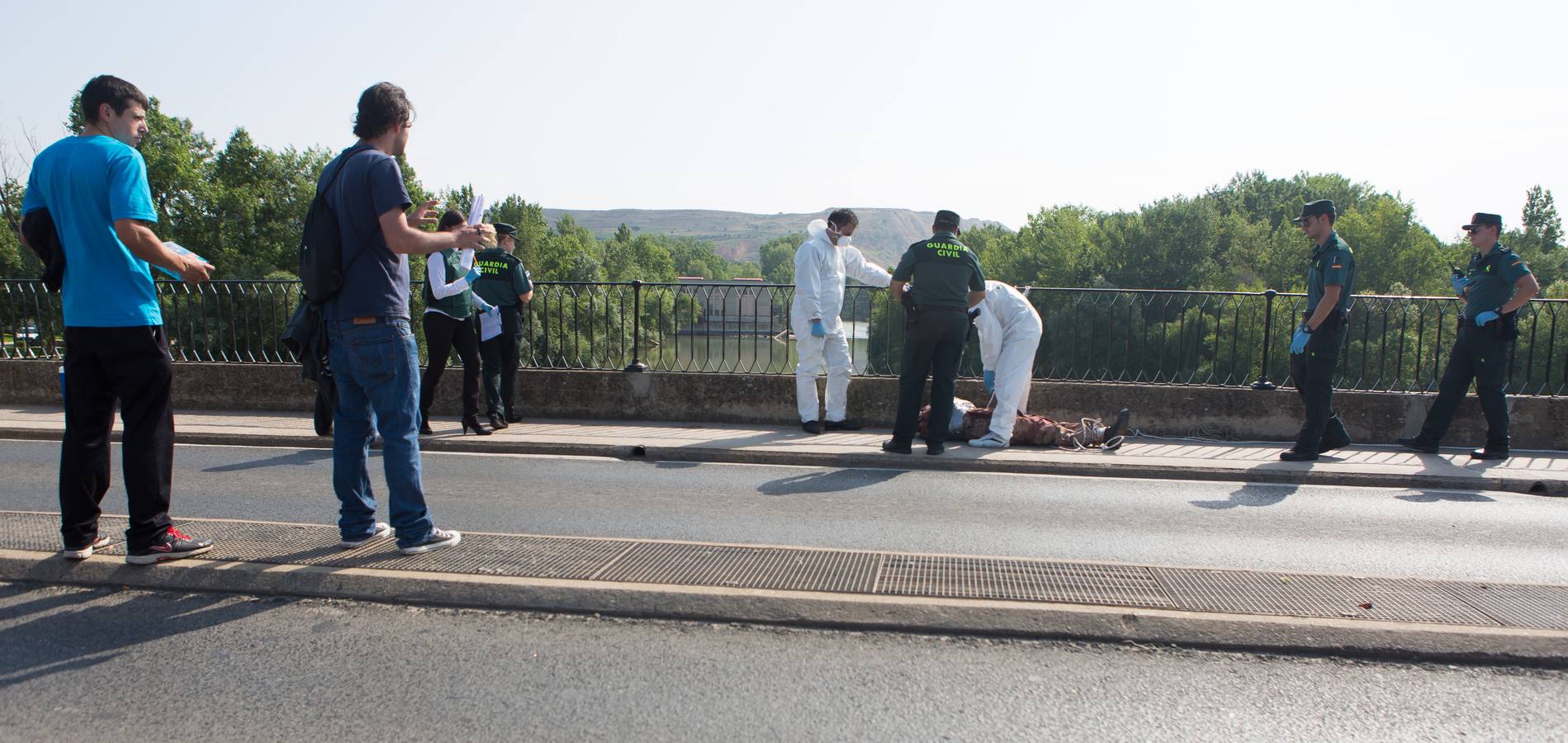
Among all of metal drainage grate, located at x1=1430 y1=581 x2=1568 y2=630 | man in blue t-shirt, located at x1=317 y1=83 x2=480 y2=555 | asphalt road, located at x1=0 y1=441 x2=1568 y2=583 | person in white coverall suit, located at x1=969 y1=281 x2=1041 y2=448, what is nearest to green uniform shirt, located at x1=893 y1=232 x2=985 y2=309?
person in white coverall suit, located at x1=969 y1=281 x2=1041 y2=448

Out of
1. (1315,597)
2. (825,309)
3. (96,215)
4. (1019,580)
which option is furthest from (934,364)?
(96,215)

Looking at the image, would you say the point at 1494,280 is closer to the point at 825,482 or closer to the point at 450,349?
the point at 825,482

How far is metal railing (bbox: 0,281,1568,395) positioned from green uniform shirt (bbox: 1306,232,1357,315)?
1.67m

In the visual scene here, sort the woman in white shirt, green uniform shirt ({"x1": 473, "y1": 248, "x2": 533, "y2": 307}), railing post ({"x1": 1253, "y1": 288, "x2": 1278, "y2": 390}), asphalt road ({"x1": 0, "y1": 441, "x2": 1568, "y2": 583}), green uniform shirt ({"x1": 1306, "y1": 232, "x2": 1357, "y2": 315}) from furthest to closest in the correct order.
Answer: railing post ({"x1": 1253, "y1": 288, "x2": 1278, "y2": 390}), green uniform shirt ({"x1": 473, "y1": 248, "x2": 533, "y2": 307}), the woman in white shirt, green uniform shirt ({"x1": 1306, "y1": 232, "x2": 1357, "y2": 315}), asphalt road ({"x1": 0, "y1": 441, "x2": 1568, "y2": 583})

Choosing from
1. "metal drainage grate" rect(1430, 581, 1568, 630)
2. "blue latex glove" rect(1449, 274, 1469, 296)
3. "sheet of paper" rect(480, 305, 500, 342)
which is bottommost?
"metal drainage grate" rect(1430, 581, 1568, 630)

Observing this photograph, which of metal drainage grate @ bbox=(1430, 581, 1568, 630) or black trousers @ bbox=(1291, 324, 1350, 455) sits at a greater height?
black trousers @ bbox=(1291, 324, 1350, 455)

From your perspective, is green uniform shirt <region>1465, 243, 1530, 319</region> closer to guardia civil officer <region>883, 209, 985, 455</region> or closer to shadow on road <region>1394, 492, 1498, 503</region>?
shadow on road <region>1394, 492, 1498, 503</region>

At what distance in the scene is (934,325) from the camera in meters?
8.27

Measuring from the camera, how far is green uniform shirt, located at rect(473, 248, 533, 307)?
9031mm

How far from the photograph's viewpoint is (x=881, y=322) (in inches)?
447

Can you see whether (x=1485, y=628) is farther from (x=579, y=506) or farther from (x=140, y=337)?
(x=140, y=337)

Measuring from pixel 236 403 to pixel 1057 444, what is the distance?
27.8 ft

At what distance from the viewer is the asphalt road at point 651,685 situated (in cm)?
309

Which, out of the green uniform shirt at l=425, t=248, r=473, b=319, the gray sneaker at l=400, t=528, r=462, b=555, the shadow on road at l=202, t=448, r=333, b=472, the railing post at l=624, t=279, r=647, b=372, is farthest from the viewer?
the railing post at l=624, t=279, r=647, b=372
